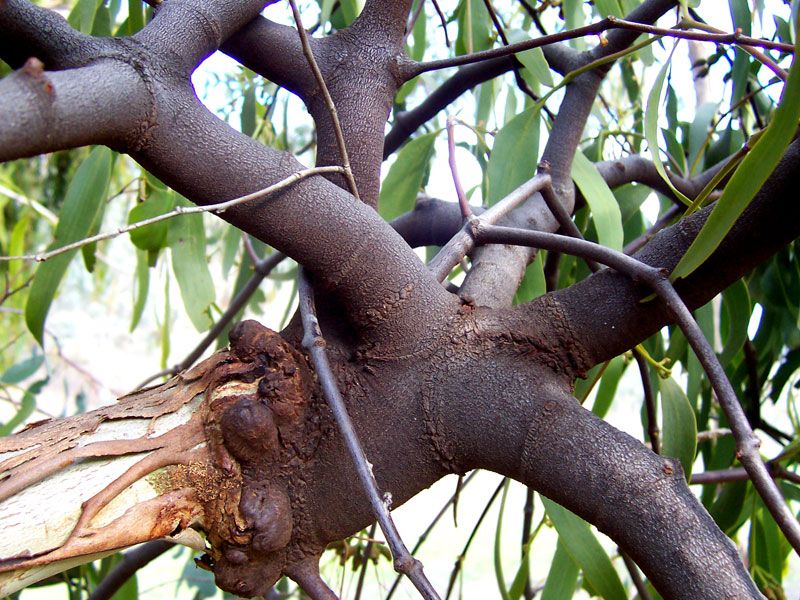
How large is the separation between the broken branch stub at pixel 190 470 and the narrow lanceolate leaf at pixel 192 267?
29cm

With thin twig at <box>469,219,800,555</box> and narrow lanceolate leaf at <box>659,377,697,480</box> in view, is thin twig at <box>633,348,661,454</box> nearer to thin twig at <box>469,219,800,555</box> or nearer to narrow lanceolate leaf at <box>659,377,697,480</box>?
narrow lanceolate leaf at <box>659,377,697,480</box>

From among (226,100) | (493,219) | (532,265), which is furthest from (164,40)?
(226,100)

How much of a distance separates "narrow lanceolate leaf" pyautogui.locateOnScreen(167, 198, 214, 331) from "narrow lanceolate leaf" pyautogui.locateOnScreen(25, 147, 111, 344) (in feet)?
0.28

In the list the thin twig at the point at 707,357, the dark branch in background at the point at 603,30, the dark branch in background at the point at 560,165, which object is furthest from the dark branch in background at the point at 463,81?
the thin twig at the point at 707,357

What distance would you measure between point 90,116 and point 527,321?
268 mm

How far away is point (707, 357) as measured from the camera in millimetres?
379

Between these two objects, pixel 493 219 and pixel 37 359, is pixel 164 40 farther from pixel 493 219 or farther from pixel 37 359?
pixel 37 359

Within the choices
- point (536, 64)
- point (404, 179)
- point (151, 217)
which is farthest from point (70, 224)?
point (536, 64)

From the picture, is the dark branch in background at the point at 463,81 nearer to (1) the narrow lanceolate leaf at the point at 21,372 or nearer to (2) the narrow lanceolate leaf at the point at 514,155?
(2) the narrow lanceolate leaf at the point at 514,155

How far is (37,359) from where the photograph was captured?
1184mm

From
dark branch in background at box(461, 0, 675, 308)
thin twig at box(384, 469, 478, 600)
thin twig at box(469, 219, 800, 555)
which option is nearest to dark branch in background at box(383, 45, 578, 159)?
dark branch in background at box(461, 0, 675, 308)

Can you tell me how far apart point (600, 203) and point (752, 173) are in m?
0.32

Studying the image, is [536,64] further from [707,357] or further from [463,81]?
[707,357]

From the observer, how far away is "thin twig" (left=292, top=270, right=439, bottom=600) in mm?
342
